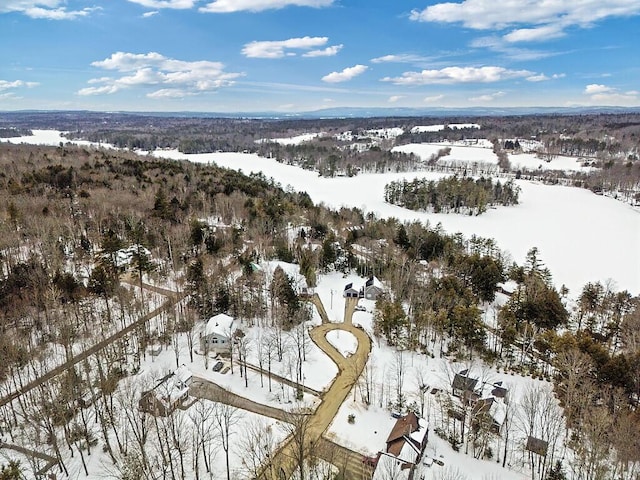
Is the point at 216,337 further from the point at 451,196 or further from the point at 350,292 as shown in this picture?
the point at 451,196

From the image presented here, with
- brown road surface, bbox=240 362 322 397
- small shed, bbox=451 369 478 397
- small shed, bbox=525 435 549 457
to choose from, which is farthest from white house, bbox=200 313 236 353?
small shed, bbox=525 435 549 457

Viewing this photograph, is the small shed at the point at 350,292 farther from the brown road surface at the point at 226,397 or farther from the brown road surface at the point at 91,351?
the brown road surface at the point at 226,397

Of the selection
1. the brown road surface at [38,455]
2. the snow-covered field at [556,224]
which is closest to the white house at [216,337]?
the brown road surface at [38,455]

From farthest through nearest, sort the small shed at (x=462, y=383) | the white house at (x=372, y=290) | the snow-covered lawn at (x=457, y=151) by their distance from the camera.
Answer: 1. the snow-covered lawn at (x=457, y=151)
2. the white house at (x=372, y=290)
3. the small shed at (x=462, y=383)

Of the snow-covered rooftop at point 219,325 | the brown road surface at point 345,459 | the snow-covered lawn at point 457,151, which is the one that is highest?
the snow-covered lawn at point 457,151

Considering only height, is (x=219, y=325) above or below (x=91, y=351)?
above

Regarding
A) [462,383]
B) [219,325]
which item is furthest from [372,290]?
[219,325]

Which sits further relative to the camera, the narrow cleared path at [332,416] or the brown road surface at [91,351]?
the brown road surface at [91,351]
